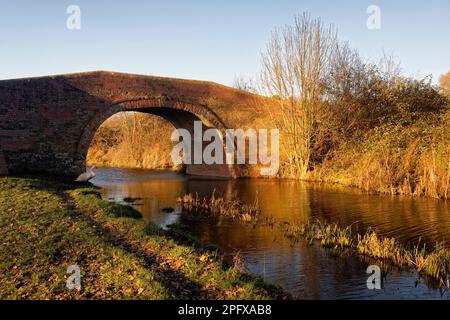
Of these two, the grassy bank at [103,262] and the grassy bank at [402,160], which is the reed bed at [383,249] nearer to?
the grassy bank at [103,262]

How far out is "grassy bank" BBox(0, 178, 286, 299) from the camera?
6590 millimetres

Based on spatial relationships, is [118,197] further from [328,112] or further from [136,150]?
[136,150]

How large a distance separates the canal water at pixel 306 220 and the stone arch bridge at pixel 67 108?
3.33 meters

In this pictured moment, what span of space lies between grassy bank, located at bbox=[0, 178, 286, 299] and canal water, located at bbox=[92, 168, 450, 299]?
4.50 ft

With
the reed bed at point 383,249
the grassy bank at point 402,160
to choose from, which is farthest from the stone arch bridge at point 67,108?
the reed bed at point 383,249

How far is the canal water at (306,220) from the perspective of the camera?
786 centimetres

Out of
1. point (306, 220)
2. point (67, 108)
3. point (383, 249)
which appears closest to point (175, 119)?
point (67, 108)

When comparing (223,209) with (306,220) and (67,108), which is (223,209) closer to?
(306,220)

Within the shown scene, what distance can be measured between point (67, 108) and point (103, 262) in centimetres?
1698
